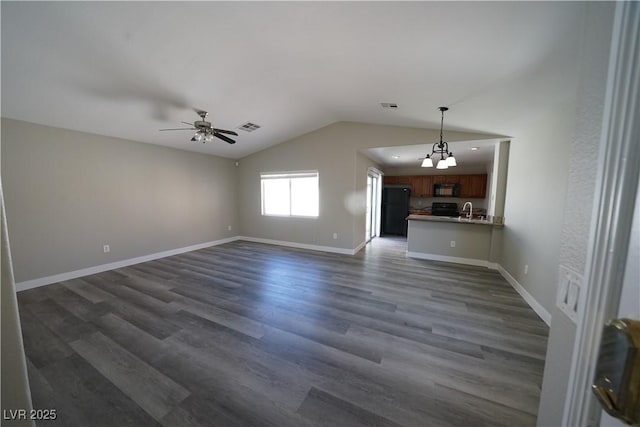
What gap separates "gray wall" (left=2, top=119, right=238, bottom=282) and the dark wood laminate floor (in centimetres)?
56

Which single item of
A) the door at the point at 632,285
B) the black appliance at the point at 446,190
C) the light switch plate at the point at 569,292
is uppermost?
the black appliance at the point at 446,190

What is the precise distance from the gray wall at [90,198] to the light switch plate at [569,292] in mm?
5298

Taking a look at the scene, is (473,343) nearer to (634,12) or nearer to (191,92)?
(634,12)

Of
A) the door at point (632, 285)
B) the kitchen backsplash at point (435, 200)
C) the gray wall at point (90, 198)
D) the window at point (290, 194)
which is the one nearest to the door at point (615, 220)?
the door at point (632, 285)

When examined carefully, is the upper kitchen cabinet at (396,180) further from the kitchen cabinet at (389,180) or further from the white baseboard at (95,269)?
the white baseboard at (95,269)

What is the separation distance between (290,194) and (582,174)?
5.22 metres

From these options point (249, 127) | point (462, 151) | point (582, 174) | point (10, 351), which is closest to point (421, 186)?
point (462, 151)

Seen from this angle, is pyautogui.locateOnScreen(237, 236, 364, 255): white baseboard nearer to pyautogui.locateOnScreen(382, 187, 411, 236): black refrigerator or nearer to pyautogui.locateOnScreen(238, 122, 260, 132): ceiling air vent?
pyautogui.locateOnScreen(382, 187, 411, 236): black refrigerator

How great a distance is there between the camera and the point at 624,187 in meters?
0.47

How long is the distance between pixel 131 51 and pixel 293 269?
133 inches

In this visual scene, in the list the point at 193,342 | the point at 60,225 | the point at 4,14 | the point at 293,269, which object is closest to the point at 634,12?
the point at 193,342

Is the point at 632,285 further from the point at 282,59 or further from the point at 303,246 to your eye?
the point at 303,246

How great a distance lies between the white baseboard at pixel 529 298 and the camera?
7.76 ft

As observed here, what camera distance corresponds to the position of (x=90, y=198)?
3557mm
